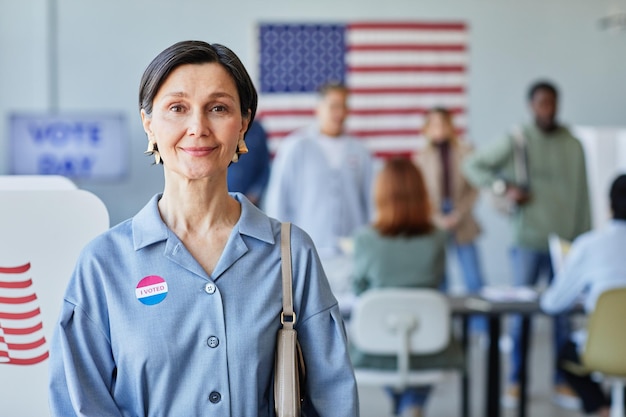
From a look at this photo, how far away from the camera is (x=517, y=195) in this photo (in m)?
5.95

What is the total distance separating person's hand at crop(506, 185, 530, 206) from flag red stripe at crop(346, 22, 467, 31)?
244 centimetres

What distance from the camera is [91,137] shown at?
7383 mm

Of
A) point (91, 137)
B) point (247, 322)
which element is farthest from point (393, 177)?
point (91, 137)

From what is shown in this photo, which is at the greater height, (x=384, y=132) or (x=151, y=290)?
(x=384, y=132)

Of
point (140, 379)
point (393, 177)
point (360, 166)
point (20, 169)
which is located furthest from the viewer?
point (20, 169)

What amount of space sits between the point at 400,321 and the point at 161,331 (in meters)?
2.52

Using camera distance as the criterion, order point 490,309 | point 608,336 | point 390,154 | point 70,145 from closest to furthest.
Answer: point 608,336, point 490,309, point 70,145, point 390,154

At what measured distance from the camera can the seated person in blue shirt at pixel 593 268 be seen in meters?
4.18

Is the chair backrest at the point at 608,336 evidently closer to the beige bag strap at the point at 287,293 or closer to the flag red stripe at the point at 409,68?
the beige bag strap at the point at 287,293

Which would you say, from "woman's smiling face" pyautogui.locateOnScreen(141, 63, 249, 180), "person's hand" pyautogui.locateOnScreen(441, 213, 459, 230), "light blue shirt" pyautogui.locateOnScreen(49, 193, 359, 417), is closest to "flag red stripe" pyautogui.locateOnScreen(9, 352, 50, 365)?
"light blue shirt" pyautogui.locateOnScreen(49, 193, 359, 417)

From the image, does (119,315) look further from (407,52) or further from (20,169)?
(407,52)

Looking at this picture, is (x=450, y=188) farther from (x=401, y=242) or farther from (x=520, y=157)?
(x=401, y=242)

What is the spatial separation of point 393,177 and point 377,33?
392 cm

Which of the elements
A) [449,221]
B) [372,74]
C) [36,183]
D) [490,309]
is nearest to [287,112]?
[372,74]
